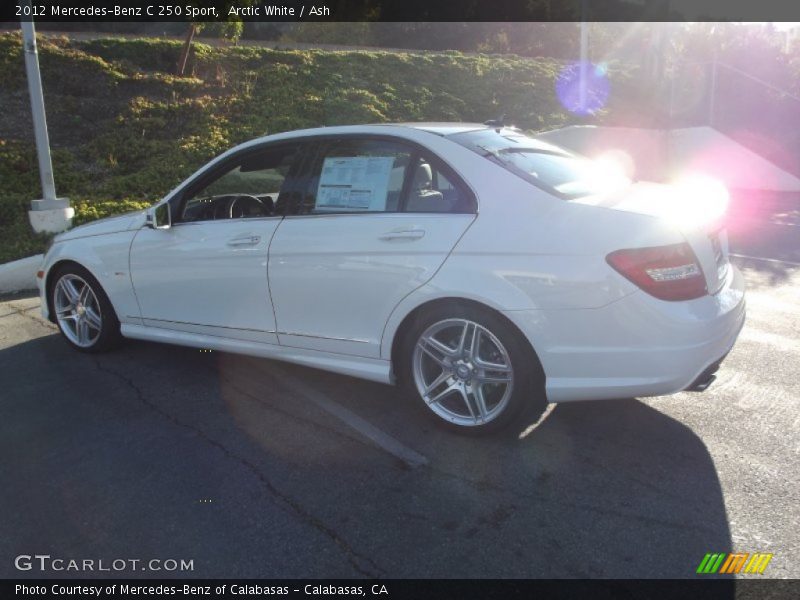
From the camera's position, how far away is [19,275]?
7.86 meters

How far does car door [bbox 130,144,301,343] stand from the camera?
449 centimetres

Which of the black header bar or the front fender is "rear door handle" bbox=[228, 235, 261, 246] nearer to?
the front fender

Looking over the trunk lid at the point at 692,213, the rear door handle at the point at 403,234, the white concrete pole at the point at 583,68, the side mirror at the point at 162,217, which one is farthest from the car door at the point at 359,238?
the white concrete pole at the point at 583,68

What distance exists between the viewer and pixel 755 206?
1382cm

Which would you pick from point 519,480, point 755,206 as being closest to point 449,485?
point 519,480

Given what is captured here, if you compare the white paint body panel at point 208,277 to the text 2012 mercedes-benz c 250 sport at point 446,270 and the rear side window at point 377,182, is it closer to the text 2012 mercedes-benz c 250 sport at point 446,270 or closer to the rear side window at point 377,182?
the text 2012 mercedes-benz c 250 sport at point 446,270

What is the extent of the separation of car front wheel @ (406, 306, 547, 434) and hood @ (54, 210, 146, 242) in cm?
239

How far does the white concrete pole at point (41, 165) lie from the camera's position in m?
8.71

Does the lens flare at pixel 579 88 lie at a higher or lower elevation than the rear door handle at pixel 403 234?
higher

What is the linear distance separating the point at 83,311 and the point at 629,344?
13.3ft

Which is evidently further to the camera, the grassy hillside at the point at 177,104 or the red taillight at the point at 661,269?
the grassy hillside at the point at 177,104

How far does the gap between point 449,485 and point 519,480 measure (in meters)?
0.34

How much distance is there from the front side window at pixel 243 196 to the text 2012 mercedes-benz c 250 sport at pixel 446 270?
15 mm

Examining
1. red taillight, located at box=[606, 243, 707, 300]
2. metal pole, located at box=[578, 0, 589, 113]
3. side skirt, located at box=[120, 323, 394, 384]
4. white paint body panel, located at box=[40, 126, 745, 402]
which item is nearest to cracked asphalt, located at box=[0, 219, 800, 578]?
side skirt, located at box=[120, 323, 394, 384]
